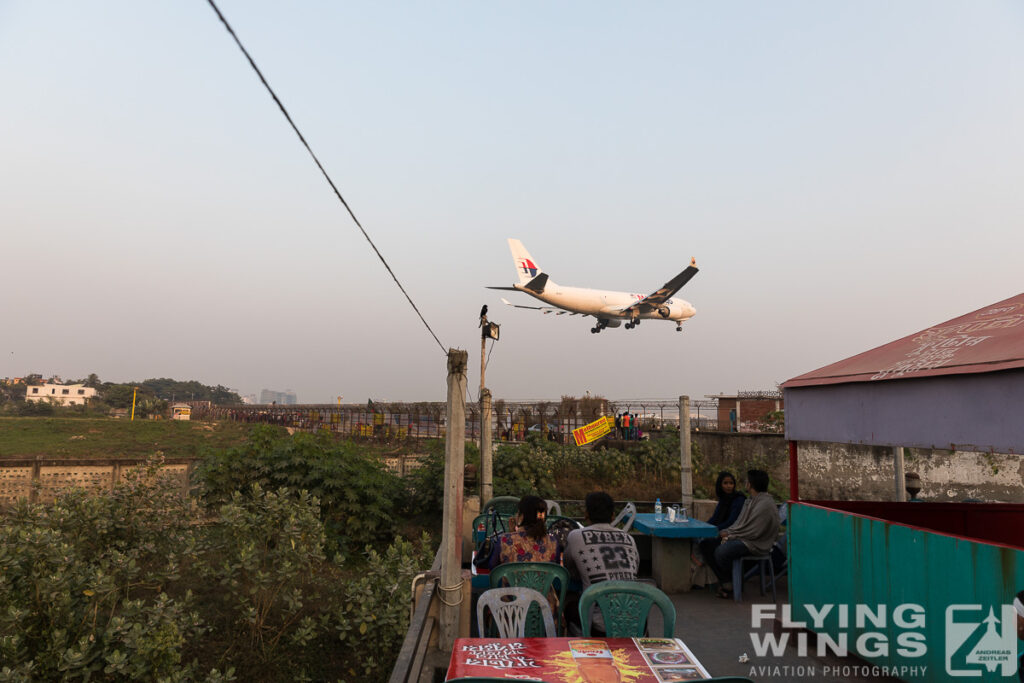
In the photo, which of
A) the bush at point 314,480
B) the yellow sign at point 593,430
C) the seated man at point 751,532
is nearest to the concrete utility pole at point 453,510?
the seated man at point 751,532

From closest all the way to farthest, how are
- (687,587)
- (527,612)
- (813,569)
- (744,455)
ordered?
(527,612) < (813,569) < (687,587) < (744,455)

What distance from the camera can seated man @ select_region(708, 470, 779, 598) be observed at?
270 inches

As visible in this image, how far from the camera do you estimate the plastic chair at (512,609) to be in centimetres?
391

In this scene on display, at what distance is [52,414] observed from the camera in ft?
237

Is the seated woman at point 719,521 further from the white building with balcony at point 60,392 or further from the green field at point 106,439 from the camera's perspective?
the white building with balcony at point 60,392

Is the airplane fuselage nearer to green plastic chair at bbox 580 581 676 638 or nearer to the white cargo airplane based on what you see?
the white cargo airplane

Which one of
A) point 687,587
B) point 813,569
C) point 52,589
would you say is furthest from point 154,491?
point 813,569

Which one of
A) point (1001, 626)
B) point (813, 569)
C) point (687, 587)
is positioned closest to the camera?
point (1001, 626)

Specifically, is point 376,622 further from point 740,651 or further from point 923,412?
point 923,412

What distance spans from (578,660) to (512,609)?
1.05m

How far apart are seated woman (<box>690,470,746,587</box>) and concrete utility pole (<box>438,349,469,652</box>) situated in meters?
4.23

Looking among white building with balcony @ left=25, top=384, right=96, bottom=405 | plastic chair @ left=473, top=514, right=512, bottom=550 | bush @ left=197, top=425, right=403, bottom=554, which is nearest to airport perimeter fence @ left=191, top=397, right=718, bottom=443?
bush @ left=197, top=425, right=403, bottom=554

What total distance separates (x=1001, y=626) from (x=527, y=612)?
2845mm

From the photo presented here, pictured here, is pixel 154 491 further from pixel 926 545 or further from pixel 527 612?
pixel 926 545
